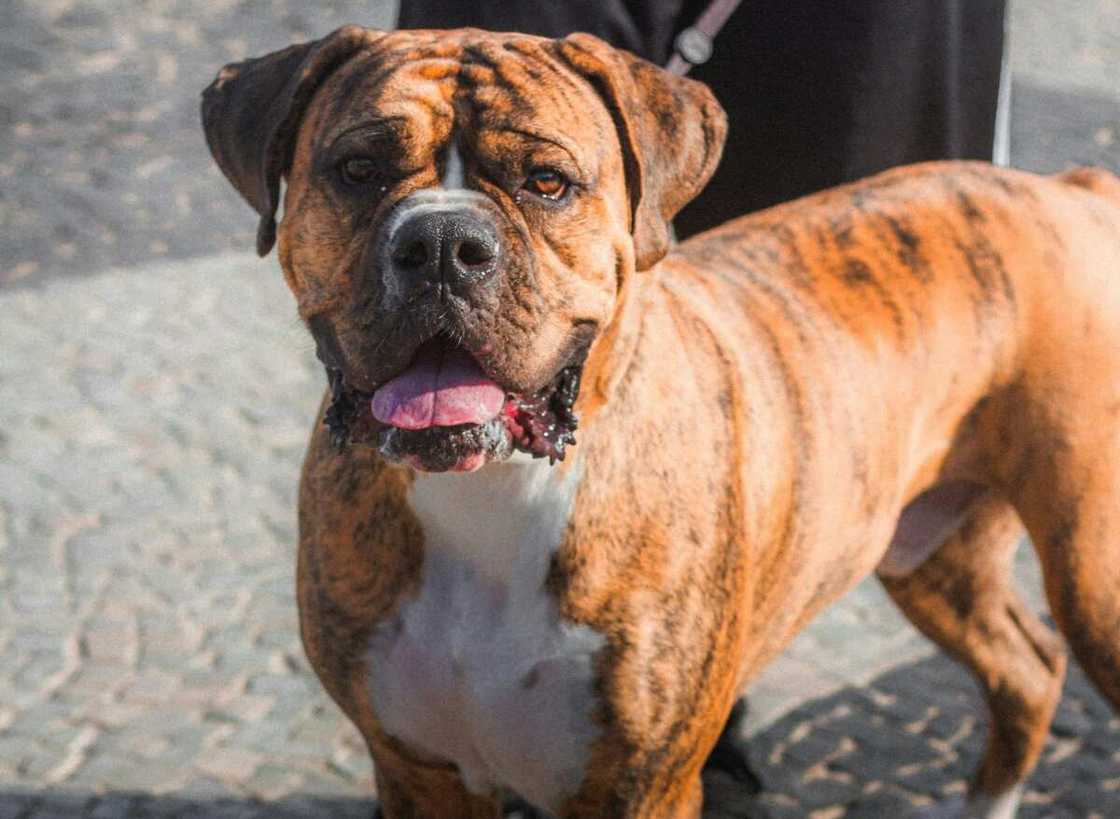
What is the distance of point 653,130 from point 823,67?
1.08 metres

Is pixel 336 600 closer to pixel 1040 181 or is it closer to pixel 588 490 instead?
pixel 588 490

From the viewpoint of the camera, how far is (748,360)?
319 cm

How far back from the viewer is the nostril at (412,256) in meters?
2.54

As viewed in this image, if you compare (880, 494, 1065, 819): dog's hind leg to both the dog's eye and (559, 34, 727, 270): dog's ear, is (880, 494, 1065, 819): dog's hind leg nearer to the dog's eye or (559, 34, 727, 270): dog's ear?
(559, 34, 727, 270): dog's ear

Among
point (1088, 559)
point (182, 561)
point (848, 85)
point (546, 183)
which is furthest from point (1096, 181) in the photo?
point (182, 561)

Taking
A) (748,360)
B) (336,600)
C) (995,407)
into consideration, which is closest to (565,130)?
(748,360)

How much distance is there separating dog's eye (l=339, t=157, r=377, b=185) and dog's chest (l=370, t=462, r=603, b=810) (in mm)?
525

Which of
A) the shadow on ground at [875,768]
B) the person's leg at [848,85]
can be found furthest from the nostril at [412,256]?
the shadow on ground at [875,768]

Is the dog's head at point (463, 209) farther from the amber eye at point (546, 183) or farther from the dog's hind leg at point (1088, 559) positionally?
the dog's hind leg at point (1088, 559)

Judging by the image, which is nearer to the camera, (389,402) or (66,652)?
(389,402)

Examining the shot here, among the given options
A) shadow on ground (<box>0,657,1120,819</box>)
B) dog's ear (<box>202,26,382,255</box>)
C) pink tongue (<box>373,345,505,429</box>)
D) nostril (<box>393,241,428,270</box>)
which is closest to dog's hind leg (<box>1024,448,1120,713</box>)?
shadow on ground (<box>0,657,1120,819</box>)

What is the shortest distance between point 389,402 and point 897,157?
1.76 m

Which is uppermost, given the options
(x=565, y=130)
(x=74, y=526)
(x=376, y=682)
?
(x=565, y=130)

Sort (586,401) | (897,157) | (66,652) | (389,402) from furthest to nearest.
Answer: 1. (66,652)
2. (897,157)
3. (586,401)
4. (389,402)
